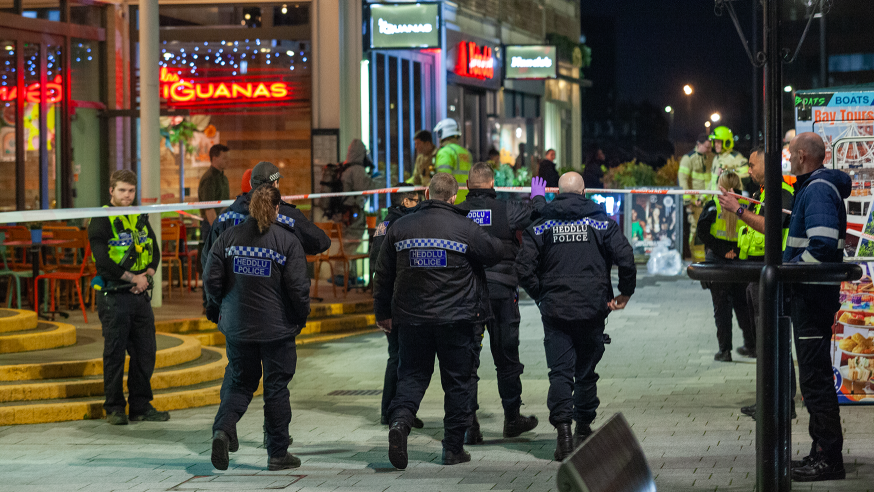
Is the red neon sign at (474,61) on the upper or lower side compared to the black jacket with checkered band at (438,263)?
upper

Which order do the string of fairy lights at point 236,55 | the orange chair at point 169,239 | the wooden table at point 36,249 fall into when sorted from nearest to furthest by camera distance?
1. the wooden table at point 36,249
2. the orange chair at point 169,239
3. the string of fairy lights at point 236,55

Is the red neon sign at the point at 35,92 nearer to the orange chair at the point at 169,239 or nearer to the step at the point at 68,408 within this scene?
the orange chair at the point at 169,239

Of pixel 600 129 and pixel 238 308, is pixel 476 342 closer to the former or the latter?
pixel 238 308

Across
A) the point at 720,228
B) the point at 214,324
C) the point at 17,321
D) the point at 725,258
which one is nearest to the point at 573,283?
the point at 720,228

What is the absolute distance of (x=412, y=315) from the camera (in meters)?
7.05

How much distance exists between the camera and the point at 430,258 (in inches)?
276

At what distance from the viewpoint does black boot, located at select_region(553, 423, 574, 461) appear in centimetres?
707

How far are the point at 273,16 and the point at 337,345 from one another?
758 cm

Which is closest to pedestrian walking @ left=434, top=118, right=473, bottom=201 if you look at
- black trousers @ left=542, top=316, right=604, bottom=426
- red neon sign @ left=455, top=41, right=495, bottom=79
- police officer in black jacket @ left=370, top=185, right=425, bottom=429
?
police officer in black jacket @ left=370, top=185, right=425, bottom=429

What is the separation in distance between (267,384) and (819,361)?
341cm

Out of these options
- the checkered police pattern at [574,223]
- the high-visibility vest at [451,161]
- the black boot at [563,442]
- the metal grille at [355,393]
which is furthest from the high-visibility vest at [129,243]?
the high-visibility vest at [451,161]

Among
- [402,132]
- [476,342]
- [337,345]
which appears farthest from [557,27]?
[476,342]

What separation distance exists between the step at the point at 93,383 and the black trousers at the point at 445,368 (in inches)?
127

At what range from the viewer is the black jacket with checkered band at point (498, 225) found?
308 inches
